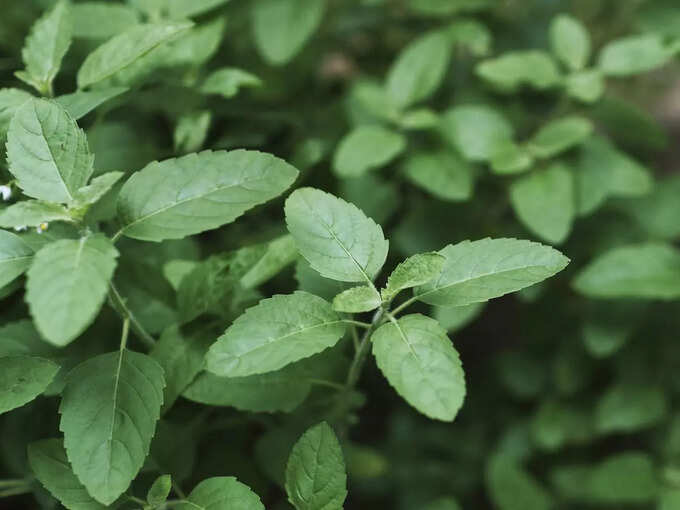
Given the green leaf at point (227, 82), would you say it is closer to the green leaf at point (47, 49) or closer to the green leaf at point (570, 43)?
the green leaf at point (47, 49)

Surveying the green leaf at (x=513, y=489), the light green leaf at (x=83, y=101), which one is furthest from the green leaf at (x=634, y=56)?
the light green leaf at (x=83, y=101)

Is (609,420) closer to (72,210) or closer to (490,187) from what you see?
(490,187)

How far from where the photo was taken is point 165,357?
40.2 inches

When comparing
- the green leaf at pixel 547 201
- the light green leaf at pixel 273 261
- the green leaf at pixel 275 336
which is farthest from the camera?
the green leaf at pixel 547 201

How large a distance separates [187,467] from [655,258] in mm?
1047

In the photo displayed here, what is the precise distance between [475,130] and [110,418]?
3.20 ft

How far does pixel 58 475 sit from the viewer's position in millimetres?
902

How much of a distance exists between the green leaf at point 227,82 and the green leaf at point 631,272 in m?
0.78

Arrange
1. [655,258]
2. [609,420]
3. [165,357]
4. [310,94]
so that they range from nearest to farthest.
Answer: [165,357]
[655,258]
[609,420]
[310,94]

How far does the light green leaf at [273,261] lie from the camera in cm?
106

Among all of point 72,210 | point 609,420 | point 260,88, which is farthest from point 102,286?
point 609,420

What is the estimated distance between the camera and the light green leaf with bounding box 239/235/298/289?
1.06m

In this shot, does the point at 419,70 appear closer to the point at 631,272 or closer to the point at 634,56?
the point at 634,56

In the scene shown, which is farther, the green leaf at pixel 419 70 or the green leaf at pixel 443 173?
the green leaf at pixel 419 70
